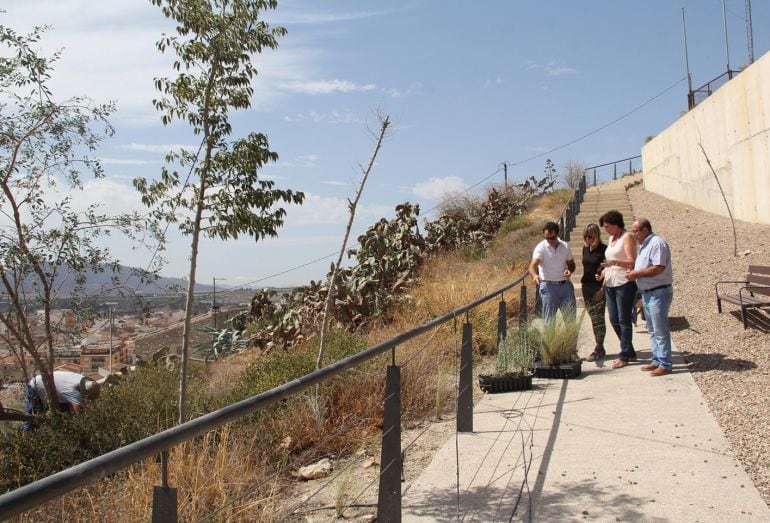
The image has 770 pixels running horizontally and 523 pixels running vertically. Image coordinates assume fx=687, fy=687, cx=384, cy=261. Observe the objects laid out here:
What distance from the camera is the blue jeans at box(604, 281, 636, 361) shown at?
7.50 m

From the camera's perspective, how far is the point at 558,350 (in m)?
7.63

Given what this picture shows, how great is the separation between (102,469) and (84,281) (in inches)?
258

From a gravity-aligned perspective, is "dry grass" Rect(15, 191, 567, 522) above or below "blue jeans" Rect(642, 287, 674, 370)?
below

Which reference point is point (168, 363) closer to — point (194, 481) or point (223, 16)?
point (223, 16)

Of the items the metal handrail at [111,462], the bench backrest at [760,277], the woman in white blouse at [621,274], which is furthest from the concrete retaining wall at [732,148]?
the metal handrail at [111,462]

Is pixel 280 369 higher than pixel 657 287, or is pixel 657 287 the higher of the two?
pixel 657 287

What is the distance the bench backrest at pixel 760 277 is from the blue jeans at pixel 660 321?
110 inches

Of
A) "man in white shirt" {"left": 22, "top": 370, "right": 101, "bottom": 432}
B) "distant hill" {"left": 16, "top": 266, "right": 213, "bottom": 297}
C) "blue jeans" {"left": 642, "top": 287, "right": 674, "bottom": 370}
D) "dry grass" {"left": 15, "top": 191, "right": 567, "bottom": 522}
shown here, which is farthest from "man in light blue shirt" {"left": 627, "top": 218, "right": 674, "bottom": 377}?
"man in white shirt" {"left": 22, "top": 370, "right": 101, "bottom": 432}

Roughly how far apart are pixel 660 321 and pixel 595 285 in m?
1.65

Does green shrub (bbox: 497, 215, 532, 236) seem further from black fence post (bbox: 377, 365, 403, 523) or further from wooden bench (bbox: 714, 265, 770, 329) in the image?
black fence post (bbox: 377, 365, 403, 523)

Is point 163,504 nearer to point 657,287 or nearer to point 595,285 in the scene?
point 657,287

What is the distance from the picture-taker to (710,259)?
51.0 feet

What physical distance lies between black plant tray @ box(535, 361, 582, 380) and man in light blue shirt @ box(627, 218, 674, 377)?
795 mm

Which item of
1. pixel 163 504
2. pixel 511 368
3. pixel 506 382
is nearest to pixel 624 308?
pixel 511 368
